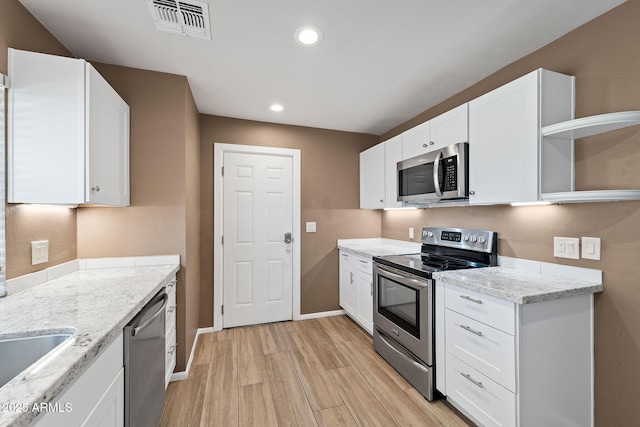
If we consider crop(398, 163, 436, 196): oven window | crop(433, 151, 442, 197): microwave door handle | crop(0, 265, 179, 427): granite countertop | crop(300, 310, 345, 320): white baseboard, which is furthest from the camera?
crop(300, 310, 345, 320): white baseboard

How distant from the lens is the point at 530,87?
5.16ft

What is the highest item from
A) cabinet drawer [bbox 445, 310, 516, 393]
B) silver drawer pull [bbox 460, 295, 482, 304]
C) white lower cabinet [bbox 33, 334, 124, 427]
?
silver drawer pull [bbox 460, 295, 482, 304]

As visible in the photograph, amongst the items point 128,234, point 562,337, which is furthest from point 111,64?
point 562,337

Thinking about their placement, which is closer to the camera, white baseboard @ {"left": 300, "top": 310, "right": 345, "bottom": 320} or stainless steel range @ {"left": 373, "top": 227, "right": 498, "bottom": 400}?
stainless steel range @ {"left": 373, "top": 227, "right": 498, "bottom": 400}

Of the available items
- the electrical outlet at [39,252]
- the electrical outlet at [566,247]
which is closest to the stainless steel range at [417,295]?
the electrical outlet at [566,247]

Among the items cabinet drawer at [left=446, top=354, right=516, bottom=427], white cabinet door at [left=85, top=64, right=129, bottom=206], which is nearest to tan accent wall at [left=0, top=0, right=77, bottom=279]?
white cabinet door at [left=85, top=64, right=129, bottom=206]

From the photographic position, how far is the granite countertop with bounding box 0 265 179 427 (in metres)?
0.65

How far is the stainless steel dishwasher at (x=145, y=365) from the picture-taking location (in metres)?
1.17

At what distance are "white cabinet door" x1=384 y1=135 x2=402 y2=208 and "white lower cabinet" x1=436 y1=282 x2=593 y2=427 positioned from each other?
1.42 metres

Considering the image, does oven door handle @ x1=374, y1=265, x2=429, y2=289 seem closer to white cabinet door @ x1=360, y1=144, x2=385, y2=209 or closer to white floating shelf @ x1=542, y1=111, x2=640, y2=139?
white cabinet door @ x1=360, y1=144, x2=385, y2=209

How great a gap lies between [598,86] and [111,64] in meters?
3.25

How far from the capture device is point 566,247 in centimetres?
165

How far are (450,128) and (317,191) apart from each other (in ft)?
5.77

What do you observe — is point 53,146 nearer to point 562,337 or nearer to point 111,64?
point 111,64
